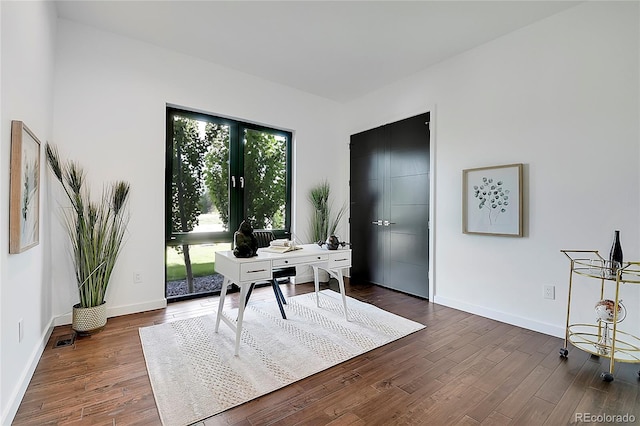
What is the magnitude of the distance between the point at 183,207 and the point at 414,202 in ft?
9.53

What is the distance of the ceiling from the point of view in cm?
256

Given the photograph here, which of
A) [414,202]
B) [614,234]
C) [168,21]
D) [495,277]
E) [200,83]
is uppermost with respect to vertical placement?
[168,21]

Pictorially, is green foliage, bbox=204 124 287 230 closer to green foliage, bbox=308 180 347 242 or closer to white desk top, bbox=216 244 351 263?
green foliage, bbox=308 180 347 242

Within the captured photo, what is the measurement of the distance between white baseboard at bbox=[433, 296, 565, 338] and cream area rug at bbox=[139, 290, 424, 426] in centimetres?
78

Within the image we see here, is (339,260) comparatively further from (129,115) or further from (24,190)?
(129,115)

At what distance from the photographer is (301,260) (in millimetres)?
2547

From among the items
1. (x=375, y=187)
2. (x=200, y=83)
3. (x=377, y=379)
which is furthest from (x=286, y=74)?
(x=377, y=379)

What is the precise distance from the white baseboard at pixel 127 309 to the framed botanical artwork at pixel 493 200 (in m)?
3.52

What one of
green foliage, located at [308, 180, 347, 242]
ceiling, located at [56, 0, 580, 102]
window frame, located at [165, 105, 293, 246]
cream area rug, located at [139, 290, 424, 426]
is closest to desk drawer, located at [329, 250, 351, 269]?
cream area rug, located at [139, 290, 424, 426]

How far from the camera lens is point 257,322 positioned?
283 centimetres

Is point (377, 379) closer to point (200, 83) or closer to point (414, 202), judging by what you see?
point (414, 202)

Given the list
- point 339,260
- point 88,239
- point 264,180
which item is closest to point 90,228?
point 88,239

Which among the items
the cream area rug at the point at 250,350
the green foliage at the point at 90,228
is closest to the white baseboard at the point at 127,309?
the green foliage at the point at 90,228

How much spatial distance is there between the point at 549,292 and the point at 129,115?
177 inches
